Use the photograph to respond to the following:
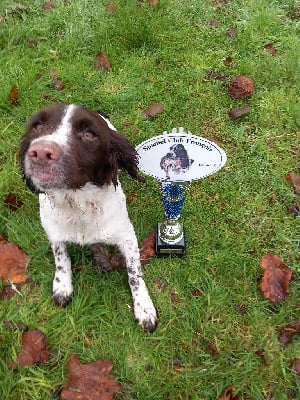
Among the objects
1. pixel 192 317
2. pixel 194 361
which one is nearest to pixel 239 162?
pixel 192 317

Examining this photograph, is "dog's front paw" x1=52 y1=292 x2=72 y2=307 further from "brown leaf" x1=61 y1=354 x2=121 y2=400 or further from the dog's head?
the dog's head

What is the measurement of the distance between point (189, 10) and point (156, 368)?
3.17 meters

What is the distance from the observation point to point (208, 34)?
169 inches

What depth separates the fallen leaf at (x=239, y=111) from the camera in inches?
147

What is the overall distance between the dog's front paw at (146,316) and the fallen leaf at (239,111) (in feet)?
5.51

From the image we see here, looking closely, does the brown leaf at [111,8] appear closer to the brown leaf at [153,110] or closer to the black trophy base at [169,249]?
the brown leaf at [153,110]

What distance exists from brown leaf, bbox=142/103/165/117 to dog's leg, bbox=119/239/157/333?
1271 millimetres

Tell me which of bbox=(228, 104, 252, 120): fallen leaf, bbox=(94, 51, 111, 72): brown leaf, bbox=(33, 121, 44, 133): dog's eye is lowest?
bbox=(228, 104, 252, 120): fallen leaf

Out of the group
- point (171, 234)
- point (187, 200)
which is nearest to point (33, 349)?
point (171, 234)

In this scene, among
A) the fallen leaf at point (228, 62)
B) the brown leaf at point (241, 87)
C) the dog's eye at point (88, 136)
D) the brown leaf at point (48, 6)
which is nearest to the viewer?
the dog's eye at point (88, 136)

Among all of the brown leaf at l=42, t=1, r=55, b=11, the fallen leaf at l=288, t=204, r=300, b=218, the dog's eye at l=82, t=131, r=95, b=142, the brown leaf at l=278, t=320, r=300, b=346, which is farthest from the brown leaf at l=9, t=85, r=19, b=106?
the brown leaf at l=278, t=320, r=300, b=346

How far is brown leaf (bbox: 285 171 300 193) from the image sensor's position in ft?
11.0

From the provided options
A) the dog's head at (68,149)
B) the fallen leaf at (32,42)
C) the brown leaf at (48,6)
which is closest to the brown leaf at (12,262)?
the dog's head at (68,149)

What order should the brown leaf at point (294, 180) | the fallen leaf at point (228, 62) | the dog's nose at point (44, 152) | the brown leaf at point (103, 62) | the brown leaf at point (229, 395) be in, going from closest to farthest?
the dog's nose at point (44, 152), the brown leaf at point (229, 395), the brown leaf at point (294, 180), the brown leaf at point (103, 62), the fallen leaf at point (228, 62)
